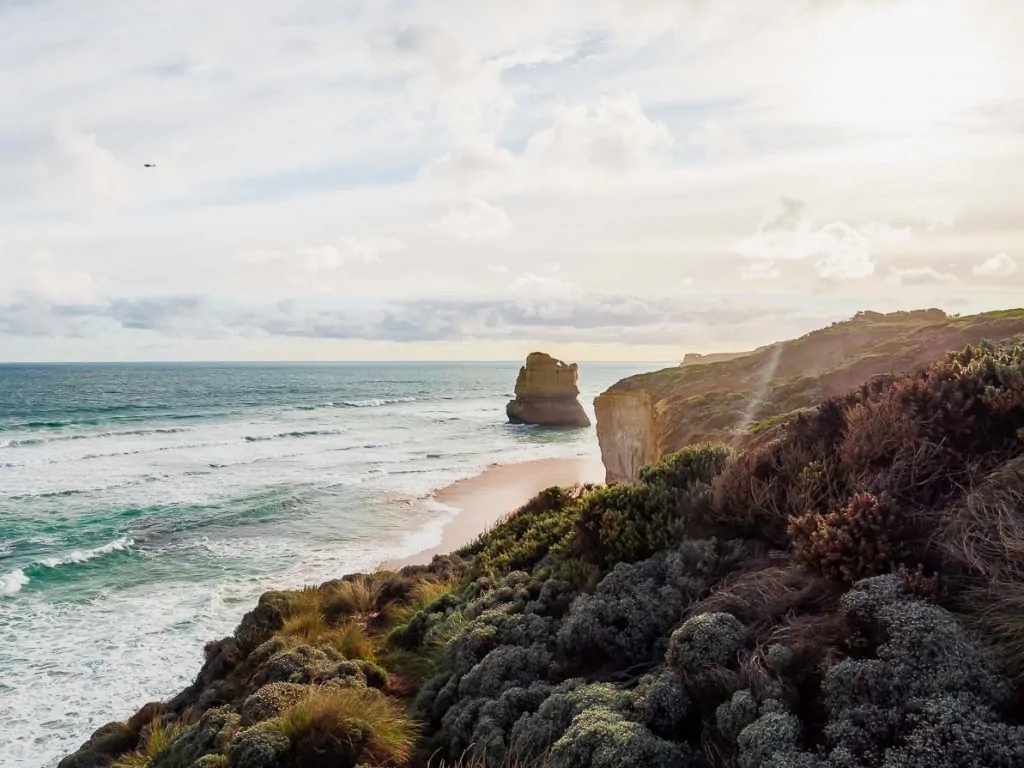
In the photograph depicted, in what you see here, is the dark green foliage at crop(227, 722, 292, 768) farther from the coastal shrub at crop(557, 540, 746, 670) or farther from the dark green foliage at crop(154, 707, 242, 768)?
the coastal shrub at crop(557, 540, 746, 670)

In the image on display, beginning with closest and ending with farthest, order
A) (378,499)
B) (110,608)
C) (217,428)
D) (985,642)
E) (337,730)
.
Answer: (985,642)
(337,730)
(110,608)
(378,499)
(217,428)

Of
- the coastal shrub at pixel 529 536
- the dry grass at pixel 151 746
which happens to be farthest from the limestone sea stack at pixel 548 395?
the dry grass at pixel 151 746

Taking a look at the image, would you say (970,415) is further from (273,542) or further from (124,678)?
(273,542)

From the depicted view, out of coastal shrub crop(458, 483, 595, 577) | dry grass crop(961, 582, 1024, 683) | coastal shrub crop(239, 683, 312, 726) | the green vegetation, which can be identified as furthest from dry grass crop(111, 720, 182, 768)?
dry grass crop(961, 582, 1024, 683)

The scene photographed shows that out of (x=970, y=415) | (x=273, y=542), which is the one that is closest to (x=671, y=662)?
(x=970, y=415)

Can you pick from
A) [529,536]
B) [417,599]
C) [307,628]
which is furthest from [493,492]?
[307,628]
